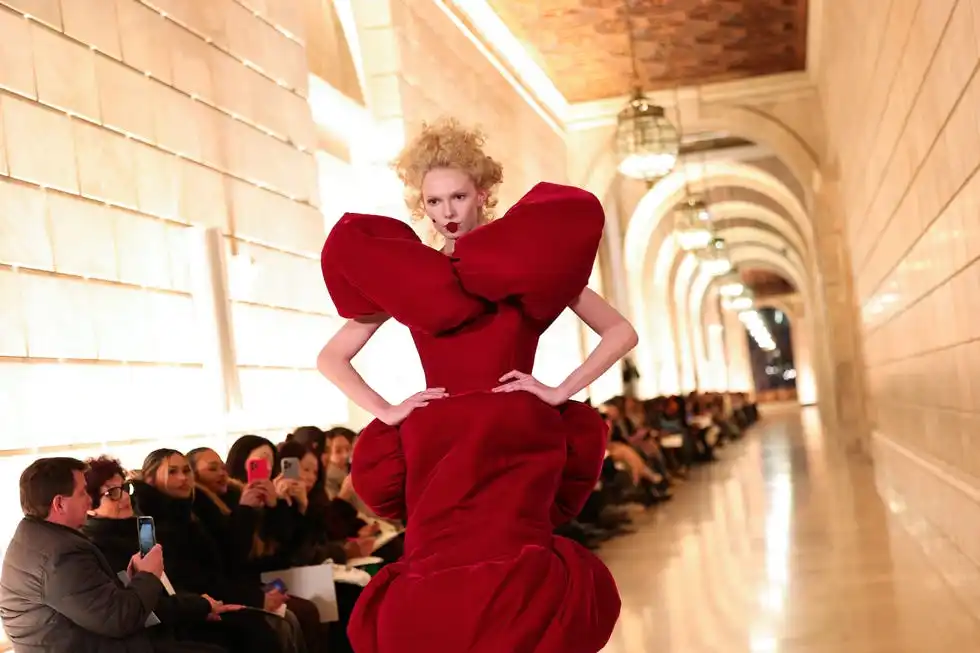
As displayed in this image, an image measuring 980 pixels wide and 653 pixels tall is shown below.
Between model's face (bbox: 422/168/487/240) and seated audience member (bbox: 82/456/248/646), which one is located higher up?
model's face (bbox: 422/168/487/240)

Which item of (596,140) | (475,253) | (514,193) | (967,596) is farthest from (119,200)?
(596,140)

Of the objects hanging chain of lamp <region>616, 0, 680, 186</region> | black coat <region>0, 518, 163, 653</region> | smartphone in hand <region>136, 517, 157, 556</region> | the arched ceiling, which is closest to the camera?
black coat <region>0, 518, 163, 653</region>

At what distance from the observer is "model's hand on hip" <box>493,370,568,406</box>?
2.38 m

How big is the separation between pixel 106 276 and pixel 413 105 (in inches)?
213

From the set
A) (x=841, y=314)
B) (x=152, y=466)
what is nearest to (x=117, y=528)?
(x=152, y=466)

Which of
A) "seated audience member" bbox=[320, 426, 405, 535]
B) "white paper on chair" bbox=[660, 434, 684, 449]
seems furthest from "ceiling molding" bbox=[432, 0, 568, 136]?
"seated audience member" bbox=[320, 426, 405, 535]

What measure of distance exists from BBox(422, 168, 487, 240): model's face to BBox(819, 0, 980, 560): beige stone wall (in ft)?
9.17

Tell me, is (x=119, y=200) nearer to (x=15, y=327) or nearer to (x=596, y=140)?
(x=15, y=327)

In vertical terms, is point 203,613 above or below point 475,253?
below

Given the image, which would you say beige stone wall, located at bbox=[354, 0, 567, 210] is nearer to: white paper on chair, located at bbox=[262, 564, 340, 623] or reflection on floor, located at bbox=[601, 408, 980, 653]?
reflection on floor, located at bbox=[601, 408, 980, 653]

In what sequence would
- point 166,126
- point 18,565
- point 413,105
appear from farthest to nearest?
point 413,105 < point 166,126 < point 18,565

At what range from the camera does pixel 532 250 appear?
237cm

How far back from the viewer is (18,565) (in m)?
3.59

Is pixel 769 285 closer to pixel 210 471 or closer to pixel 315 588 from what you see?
pixel 315 588
